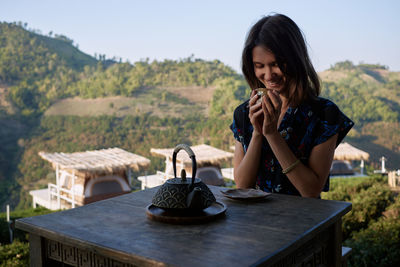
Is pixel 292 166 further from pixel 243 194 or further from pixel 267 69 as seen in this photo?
pixel 267 69

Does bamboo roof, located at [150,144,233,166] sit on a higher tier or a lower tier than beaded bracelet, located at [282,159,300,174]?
lower

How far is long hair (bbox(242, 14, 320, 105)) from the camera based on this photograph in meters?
1.41

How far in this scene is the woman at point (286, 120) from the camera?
53.1 inches

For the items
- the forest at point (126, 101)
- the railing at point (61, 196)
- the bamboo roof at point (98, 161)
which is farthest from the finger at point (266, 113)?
the forest at point (126, 101)

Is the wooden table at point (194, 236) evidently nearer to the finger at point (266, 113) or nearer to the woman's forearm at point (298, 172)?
the woman's forearm at point (298, 172)

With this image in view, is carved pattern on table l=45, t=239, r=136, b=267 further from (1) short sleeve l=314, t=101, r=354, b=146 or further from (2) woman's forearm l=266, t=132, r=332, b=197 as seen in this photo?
(1) short sleeve l=314, t=101, r=354, b=146

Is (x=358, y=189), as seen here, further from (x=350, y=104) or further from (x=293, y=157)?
(x=350, y=104)

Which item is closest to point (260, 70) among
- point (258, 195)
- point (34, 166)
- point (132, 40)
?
point (258, 195)

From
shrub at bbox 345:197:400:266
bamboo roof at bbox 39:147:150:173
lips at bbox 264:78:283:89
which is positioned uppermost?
lips at bbox 264:78:283:89

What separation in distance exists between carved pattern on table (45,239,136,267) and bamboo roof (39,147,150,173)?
7093 mm

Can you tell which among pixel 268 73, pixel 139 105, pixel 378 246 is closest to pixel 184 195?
pixel 268 73

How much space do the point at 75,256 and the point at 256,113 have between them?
707mm

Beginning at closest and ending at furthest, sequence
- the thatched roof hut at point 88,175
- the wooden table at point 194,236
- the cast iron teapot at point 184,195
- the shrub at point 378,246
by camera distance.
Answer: the wooden table at point 194,236 < the cast iron teapot at point 184,195 < the shrub at point 378,246 < the thatched roof hut at point 88,175

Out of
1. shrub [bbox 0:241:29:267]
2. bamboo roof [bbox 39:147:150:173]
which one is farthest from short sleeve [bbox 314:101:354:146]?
bamboo roof [bbox 39:147:150:173]
